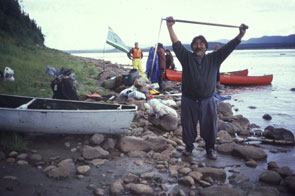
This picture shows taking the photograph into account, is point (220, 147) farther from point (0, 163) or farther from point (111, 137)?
point (0, 163)

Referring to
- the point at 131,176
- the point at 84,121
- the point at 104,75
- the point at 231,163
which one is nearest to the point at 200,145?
the point at 231,163

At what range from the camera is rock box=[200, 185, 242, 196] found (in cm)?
300

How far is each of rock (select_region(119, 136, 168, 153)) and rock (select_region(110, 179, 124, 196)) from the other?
1.13 metres

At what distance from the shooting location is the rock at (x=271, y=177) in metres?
3.40

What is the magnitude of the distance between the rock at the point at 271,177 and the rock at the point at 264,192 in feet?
1.00

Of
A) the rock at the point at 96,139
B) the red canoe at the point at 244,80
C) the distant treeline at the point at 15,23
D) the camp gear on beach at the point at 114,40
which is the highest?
the distant treeline at the point at 15,23

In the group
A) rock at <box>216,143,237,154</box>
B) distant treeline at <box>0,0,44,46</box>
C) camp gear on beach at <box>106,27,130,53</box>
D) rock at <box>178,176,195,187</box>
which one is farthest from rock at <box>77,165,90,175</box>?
distant treeline at <box>0,0,44,46</box>

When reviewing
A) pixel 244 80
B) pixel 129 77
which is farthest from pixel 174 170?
pixel 244 80

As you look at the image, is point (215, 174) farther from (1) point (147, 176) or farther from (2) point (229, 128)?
(2) point (229, 128)

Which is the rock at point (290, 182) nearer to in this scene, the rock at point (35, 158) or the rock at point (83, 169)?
the rock at point (83, 169)

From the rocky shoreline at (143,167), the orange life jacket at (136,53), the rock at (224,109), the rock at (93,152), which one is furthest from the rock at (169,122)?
the orange life jacket at (136,53)

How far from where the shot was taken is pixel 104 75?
1375 cm

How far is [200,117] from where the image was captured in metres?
3.82

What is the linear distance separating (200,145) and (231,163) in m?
0.81
